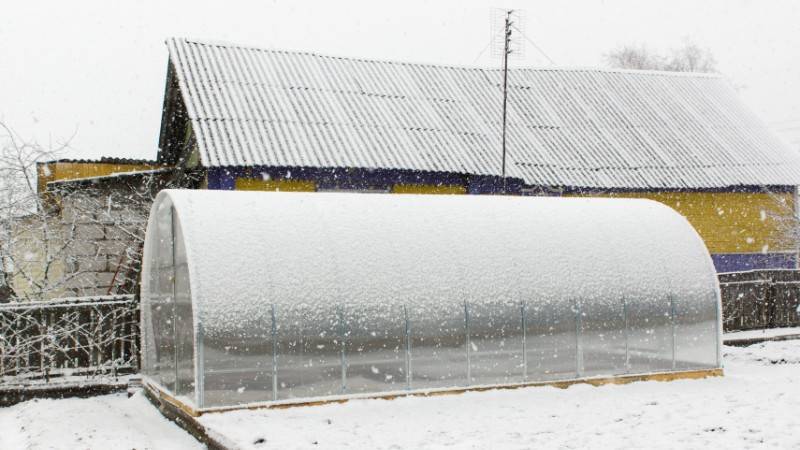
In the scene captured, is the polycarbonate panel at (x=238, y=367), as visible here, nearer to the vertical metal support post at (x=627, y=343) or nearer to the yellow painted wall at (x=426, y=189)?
the vertical metal support post at (x=627, y=343)

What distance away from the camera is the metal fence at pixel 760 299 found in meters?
16.9

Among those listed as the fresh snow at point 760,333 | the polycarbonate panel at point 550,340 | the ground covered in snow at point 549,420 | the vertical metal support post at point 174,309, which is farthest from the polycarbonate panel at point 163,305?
the fresh snow at point 760,333

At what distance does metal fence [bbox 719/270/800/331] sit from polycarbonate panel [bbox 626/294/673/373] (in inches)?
245

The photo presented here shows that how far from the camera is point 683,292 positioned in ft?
37.1

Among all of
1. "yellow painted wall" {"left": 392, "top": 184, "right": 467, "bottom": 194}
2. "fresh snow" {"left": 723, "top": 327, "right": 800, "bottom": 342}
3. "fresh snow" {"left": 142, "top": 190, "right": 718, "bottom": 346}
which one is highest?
"yellow painted wall" {"left": 392, "top": 184, "right": 467, "bottom": 194}

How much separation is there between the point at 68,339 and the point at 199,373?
12.9ft

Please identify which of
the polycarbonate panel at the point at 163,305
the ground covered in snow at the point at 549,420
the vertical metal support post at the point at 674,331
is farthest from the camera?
the vertical metal support post at the point at 674,331

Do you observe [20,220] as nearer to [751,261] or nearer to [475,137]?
[475,137]

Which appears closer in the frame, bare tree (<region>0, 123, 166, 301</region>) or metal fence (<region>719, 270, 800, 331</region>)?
bare tree (<region>0, 123, 166, 301</region>)

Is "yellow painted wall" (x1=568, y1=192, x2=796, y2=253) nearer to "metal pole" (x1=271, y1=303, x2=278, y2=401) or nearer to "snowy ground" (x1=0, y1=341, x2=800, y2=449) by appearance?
"snowy ground" (x1=0, y1=341, x2=800, y2=449)

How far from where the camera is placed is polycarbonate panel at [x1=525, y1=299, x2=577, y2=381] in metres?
10.3

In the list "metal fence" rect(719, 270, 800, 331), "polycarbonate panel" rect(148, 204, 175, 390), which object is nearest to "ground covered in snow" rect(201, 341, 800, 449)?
"polycarbonate panel" rect(148, 204, 175, 390)

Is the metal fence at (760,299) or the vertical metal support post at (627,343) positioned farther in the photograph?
the metal fence at (760,299)

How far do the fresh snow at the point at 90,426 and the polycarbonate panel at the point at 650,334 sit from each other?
545cm
